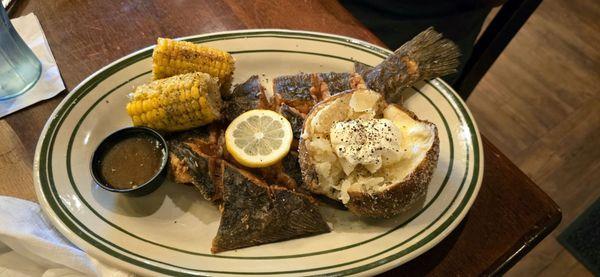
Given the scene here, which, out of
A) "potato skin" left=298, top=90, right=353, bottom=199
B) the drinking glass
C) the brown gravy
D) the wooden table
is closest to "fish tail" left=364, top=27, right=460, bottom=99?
the wooden table

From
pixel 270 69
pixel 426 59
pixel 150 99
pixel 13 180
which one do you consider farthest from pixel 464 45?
pixel 13 180

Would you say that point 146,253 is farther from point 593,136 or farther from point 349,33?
point 593,136

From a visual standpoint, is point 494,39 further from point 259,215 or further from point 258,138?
point 259,215

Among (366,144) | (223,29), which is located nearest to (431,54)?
(366,144)

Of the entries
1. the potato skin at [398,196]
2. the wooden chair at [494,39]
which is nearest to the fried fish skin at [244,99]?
the potato skin at [398,196]

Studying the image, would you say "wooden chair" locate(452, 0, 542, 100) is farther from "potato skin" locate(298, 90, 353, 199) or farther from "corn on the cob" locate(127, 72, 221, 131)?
"corn on the cob" locate(127, 72, 221, 131)
